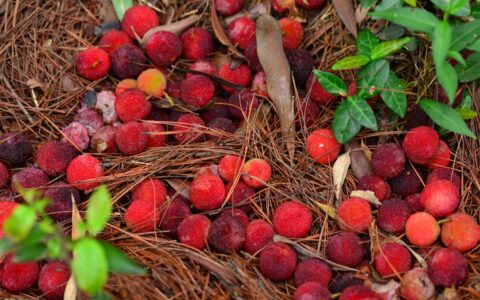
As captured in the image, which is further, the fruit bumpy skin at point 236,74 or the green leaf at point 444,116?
the fruit bumpy skin at point 236,74

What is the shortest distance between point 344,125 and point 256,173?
392mm

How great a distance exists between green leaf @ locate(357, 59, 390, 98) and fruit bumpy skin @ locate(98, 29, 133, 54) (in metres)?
1.15

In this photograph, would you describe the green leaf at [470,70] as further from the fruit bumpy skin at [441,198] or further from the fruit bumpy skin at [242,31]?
the fruit bumpy skin at [242,31]

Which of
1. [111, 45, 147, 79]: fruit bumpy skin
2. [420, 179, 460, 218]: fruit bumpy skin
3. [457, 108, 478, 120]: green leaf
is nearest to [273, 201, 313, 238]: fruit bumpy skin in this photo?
[420, 179, 460, 218]: fruit bumpy skin

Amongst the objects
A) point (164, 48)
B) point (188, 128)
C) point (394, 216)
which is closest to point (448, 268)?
point (394, 216)

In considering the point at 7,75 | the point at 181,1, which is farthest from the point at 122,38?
the point at 7,75

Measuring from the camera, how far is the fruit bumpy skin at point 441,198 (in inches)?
84.9

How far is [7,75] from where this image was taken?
2.77m

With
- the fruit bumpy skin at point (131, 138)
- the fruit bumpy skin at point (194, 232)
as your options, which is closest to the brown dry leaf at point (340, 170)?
the fruit bumpy skin at point (194, 232)

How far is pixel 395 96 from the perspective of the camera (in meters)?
2.29

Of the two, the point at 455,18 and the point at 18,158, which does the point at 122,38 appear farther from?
the point at 455,18

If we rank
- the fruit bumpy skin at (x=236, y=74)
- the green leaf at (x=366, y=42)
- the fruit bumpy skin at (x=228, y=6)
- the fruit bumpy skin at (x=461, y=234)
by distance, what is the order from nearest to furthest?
the fruit bumpy skin at (x=461, y=234), the green leaf at (x=366, y=42), the fruit bumpy skin at (x=236, y=74), the fruit bumpy skin at (x=228, y=6)

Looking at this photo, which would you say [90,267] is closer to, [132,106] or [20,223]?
[20,223]

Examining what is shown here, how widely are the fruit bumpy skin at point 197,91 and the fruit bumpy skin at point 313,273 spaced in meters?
0.91
